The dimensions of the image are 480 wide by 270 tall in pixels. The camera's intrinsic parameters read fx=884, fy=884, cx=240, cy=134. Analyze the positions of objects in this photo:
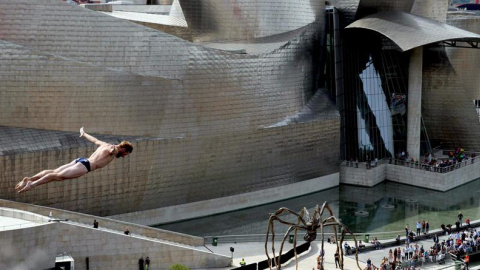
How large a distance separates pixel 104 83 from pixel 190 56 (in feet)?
14.7

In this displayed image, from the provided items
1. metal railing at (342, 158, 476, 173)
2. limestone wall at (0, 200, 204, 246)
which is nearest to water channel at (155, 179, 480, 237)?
metal railing at (342, 158, 476, 173)

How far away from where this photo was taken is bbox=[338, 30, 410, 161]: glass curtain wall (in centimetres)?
4797

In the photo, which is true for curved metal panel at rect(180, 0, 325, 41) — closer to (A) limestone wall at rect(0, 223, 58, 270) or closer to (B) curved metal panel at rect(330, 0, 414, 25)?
(B) curved metal panel at rect(330, 0, 414, 25)

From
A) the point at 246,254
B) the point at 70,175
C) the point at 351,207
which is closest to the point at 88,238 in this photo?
the point at 246,254

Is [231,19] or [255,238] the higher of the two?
[231,19]

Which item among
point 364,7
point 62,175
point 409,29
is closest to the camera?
point 62,175

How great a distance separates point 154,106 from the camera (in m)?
37.1

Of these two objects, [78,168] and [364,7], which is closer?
[78,168]

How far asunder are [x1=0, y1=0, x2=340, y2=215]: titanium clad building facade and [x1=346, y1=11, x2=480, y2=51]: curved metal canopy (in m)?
3.52

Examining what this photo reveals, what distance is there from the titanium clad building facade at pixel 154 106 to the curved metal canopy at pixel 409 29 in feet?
11.6

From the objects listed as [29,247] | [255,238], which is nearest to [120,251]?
[29,247]

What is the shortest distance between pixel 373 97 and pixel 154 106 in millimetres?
15807

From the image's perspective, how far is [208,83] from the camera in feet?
128

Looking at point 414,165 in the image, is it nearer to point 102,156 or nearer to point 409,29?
point 409,29
